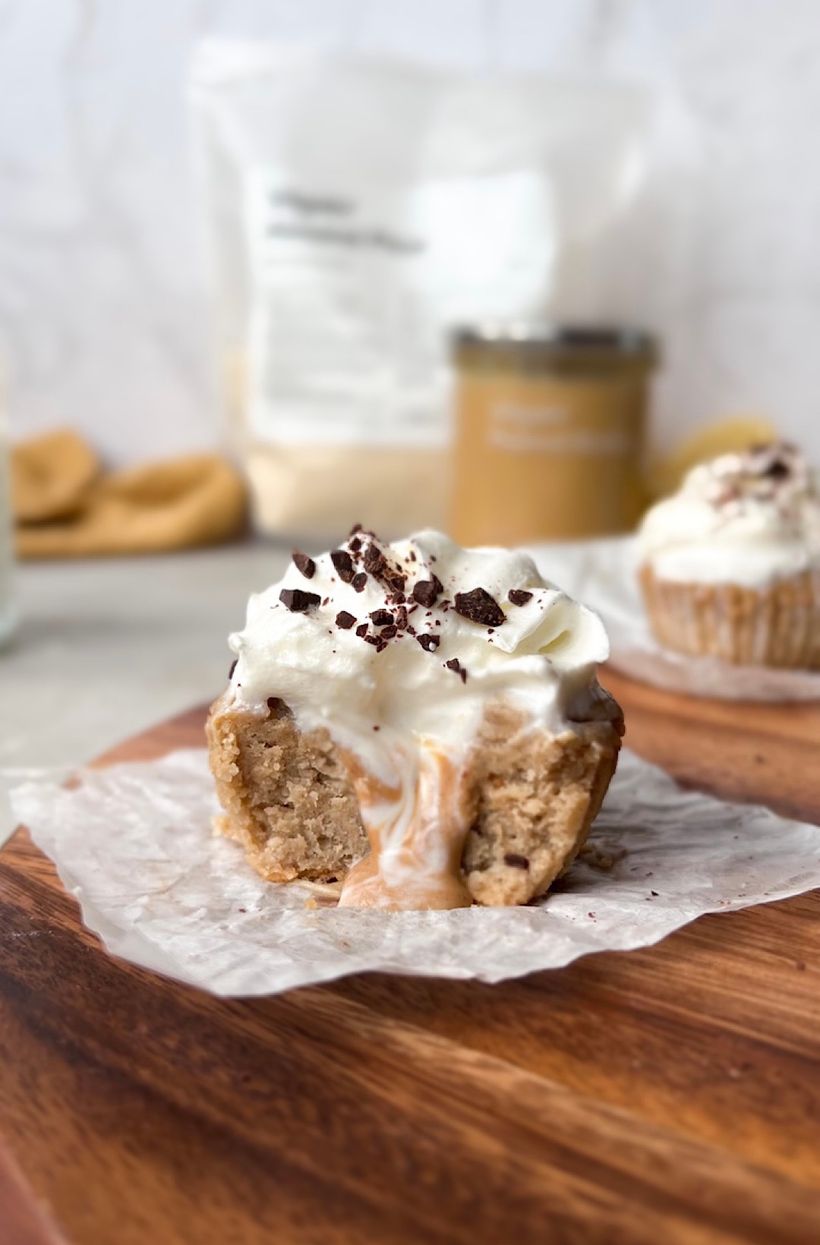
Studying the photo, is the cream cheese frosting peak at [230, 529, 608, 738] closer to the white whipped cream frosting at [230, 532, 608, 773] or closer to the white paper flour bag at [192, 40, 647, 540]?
the white whipped cream frosting at [230, 532, 608, 773]

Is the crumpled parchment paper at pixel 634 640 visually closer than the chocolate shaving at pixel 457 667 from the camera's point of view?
No

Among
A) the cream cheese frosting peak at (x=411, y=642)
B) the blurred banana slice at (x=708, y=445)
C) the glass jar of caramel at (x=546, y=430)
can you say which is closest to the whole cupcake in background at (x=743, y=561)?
the glass jar of caramel at (x=546, y=430)

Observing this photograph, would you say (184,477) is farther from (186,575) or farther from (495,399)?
(495,399)

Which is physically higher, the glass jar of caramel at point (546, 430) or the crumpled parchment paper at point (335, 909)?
the glass jar of caramel at point (546, 430)

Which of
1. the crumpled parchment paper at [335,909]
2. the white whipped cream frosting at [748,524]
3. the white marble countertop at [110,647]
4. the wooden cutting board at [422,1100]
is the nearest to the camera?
the wooden cutting board at [422,1100]

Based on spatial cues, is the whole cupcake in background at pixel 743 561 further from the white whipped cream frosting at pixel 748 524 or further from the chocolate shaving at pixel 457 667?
the chocolate shaving at pixel 457 667
